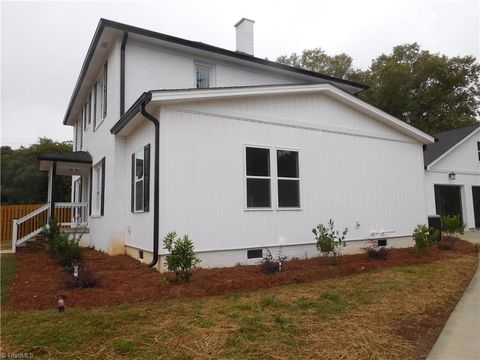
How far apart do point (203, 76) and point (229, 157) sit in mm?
4665

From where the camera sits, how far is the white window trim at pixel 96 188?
1167 cm

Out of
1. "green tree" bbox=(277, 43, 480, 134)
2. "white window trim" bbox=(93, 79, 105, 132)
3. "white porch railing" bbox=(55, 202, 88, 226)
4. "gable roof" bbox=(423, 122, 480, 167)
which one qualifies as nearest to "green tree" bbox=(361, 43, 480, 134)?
"green tree" bbox=(277, 43, 480, 134)

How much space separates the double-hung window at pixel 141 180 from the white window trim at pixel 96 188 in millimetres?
2892

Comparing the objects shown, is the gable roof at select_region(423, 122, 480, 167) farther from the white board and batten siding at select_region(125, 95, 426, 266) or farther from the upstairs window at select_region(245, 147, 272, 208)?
the upstairs window at select_region(245, 147, 272, 208)

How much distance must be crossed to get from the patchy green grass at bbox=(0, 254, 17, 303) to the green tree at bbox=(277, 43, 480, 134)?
89.2 feet

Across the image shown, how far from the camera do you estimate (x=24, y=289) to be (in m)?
5.95

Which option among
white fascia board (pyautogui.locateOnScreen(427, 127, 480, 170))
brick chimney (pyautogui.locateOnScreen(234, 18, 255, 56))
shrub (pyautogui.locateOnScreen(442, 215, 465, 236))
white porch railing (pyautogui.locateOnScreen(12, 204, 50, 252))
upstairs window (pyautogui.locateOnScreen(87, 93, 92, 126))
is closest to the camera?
white porch railing (pyautogui.locateOnScreen(12, 204, 50, 252))

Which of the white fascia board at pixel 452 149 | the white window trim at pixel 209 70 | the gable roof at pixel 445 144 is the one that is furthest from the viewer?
the gable roof at pixel 445 144

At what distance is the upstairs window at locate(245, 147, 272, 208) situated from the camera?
825cm

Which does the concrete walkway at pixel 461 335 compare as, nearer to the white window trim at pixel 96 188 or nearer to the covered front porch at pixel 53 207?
the white window trim at pixel 96 188

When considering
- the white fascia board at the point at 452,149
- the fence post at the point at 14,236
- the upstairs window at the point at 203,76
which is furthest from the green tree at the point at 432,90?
the fence post at the point at 14,236

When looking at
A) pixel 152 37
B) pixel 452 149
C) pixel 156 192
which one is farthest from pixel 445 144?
pixel 156 192

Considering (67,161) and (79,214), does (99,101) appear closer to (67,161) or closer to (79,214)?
(67,161)

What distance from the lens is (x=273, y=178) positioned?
27.8ft
